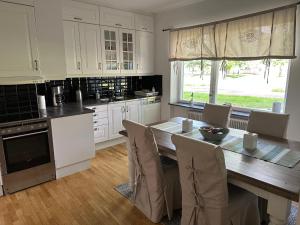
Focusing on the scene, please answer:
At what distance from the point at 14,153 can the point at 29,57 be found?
1199mm

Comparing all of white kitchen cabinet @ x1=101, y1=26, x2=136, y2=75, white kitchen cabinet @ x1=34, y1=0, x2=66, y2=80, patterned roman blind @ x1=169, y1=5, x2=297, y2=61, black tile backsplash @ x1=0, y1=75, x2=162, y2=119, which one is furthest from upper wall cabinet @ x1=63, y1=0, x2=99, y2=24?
patterned roman blind @ x1=169, y1=5, x2=297, y2=61

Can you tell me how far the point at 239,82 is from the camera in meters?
3.39

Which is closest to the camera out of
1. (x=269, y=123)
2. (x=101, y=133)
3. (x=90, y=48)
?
(x=269, y=123)

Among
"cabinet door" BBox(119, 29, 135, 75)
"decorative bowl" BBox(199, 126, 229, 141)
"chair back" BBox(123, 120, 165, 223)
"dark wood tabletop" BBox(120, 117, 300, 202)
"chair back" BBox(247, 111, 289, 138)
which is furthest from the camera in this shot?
"cabinet door" BBox(119, 29, 135, 75)

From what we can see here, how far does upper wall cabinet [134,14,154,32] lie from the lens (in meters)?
4.09

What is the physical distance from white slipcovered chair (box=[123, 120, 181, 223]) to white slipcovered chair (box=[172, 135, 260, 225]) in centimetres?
28

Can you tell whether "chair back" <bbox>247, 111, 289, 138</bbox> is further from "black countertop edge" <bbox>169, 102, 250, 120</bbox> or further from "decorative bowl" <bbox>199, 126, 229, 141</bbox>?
"black countertop edge" <bbox>169, 102, 250, 120</bbox>

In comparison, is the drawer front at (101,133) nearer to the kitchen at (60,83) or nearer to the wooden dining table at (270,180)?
the kitchen at (60,83)

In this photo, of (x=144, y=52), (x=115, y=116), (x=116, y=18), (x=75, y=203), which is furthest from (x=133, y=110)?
(x=75, y=203)

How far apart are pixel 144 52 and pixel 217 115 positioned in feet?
7.62

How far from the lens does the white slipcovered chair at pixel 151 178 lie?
5.97 ft

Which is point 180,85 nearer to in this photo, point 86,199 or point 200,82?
point 200,82

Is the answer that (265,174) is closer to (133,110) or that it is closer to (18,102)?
(18,102)

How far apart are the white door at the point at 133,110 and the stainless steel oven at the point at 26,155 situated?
1635 millimetres
